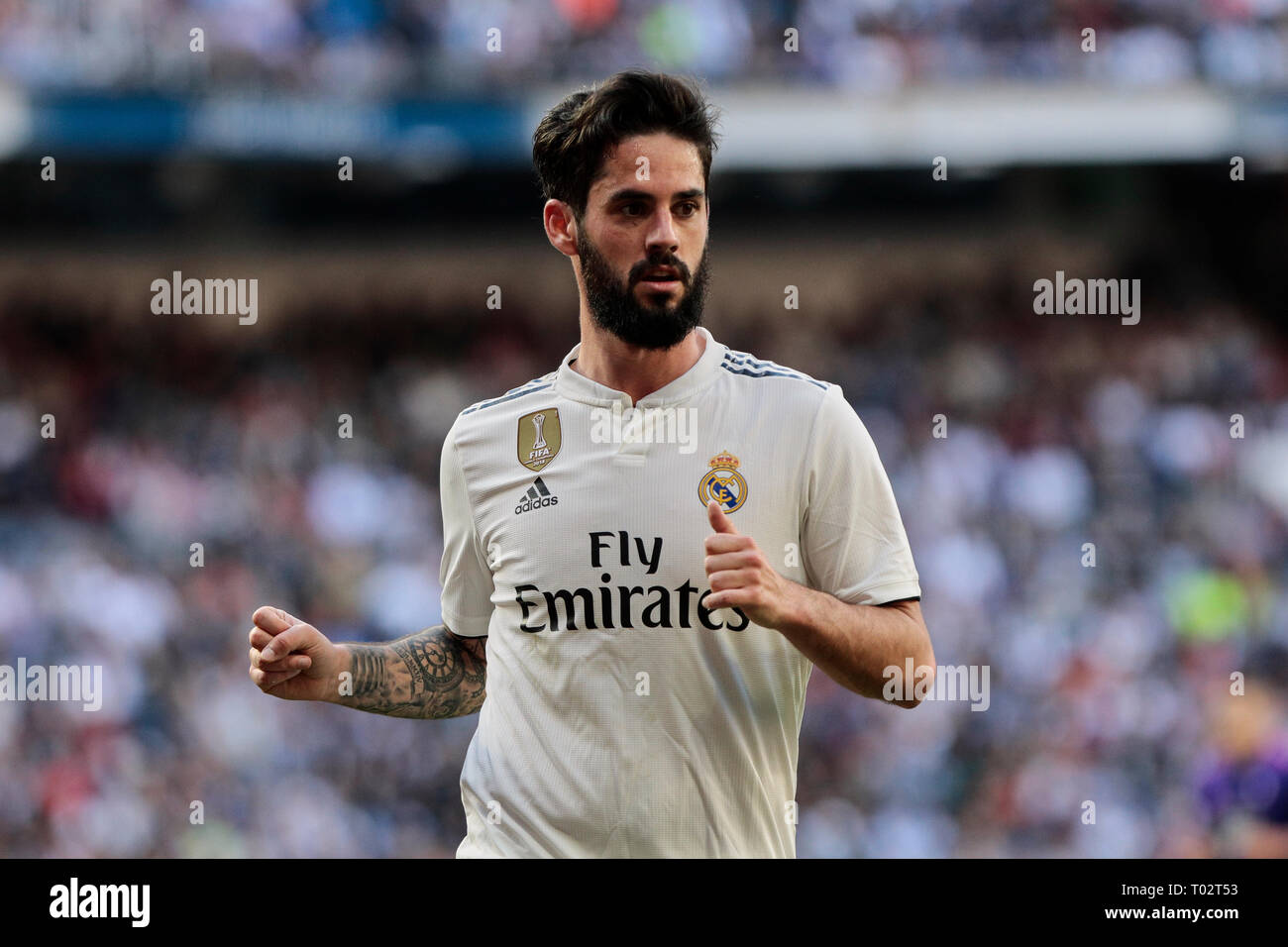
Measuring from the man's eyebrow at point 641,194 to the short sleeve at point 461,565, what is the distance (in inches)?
23.7

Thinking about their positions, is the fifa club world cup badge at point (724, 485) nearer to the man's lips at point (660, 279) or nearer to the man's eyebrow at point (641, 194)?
the man's lips at point (660, 279)

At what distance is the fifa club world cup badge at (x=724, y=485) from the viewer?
8.86 ft

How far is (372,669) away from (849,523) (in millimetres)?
1032

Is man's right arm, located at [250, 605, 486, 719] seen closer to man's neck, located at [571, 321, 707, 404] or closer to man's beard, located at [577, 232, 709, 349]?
man's neck, located at [571, 321, 707, 404]

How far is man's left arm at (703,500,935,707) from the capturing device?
239 centimetres

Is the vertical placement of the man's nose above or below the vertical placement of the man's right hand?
→ above

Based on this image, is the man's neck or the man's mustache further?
the man's neck

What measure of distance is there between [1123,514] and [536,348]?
5.00 m

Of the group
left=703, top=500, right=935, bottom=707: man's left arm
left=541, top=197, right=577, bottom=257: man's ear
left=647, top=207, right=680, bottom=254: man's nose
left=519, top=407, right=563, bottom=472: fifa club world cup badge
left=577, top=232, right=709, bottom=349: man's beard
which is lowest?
left=703, top=500, right=935, bottom=707: man's left arm

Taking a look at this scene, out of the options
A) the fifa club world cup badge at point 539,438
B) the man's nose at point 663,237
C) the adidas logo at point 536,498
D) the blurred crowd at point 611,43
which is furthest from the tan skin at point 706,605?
Result: the blurred crowd at point 611,43

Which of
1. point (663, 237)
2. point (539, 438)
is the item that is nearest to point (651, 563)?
point (539, 438)

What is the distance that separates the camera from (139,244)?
13.2 meters

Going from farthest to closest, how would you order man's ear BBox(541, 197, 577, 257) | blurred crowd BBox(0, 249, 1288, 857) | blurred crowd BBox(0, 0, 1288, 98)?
blurred crowd BBox(0, 0, 1288, 98)
blurred crowd BBox(0, 249, 1288, 857)
man's ear BBox(541, 197, 577, 257)

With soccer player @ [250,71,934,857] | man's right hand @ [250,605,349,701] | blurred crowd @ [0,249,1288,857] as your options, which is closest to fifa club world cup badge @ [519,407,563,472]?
soccer player @ [250,71,934,857]
